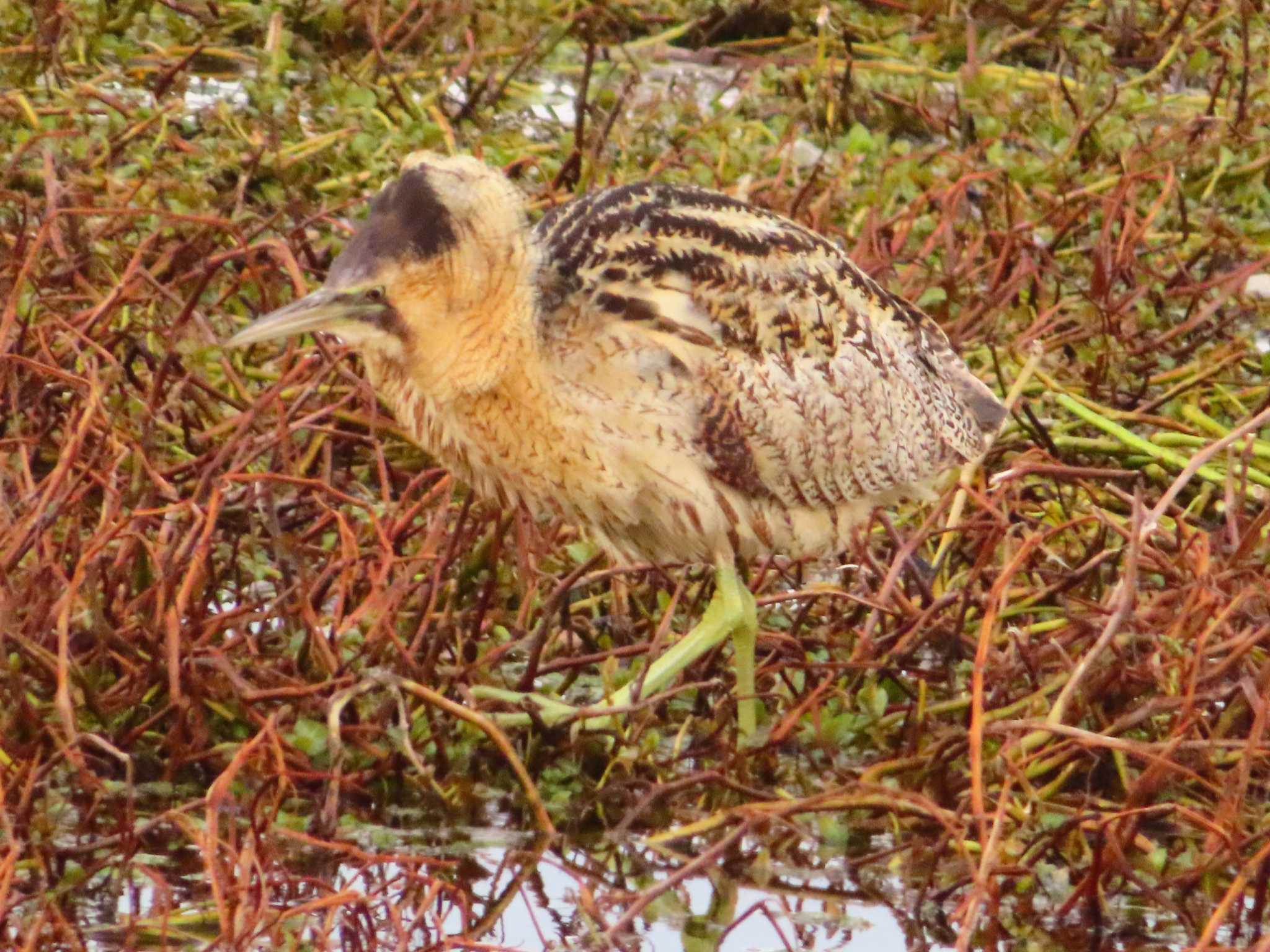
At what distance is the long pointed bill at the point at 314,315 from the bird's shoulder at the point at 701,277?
299mm

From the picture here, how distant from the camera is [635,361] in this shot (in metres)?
3.66

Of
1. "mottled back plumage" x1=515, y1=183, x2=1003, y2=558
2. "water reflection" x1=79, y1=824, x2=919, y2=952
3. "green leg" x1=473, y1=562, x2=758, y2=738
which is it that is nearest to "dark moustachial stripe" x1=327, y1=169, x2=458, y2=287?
"mottled back plumage" x1=515, y1=183, x2=1003, y2=558

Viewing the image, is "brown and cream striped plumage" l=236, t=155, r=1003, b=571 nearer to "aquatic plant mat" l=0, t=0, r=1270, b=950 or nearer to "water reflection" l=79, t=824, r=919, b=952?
"aquatic plant mat" l=0, t=0, r=1270, b=950

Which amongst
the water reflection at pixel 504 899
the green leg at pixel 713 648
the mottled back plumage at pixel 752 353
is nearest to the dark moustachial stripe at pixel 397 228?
the mottled back plumage at pixel 752 353

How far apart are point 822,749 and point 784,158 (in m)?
2.39

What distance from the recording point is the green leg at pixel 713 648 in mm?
3631

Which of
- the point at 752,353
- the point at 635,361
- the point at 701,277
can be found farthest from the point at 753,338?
the point at 635,361

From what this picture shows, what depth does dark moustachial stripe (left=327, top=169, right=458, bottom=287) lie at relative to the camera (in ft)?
11.3

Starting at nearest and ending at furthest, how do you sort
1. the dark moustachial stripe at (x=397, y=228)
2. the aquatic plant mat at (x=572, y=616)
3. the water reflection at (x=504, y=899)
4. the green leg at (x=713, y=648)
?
1. the water reflection at (x=504, y=899)
2. the aquatic plant mat at (x=572, y=616)
3. the dark moustachial stripe at (x=397, y=228)
4. the green leg at (x=713, y=648)

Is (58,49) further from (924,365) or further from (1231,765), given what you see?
(1231,765)

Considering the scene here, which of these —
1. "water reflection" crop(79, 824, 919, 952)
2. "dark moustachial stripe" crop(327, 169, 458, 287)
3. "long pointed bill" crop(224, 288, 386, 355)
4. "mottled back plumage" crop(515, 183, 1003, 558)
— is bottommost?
"water reflection" crop(79, 824, 919, 952)

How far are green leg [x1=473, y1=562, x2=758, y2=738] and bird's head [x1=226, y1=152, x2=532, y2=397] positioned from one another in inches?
19.0

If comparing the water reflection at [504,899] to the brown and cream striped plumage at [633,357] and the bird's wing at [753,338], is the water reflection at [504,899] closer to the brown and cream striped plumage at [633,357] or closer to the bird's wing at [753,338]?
the brown and cream striped plumage at [633,357]

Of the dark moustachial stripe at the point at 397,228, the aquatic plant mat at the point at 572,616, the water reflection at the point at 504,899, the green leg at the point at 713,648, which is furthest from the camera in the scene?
the green leg at the point at 713,648
